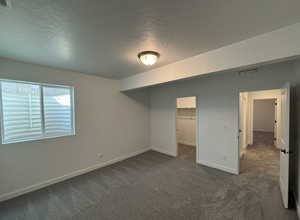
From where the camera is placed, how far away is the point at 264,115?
8648 millimetres

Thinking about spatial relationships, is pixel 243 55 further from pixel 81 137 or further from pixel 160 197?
pixel 81 137

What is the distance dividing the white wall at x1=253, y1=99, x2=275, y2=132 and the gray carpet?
656 cm

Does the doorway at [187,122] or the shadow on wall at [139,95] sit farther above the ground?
the shadow on wall at [139,95]

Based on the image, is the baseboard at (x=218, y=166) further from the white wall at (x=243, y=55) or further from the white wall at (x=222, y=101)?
the white wall at (x=243, y=55)

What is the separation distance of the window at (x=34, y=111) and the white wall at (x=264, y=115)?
10683mm

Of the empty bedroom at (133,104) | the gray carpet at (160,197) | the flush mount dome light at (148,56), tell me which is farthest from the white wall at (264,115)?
the flush mount dome light at (148,56)

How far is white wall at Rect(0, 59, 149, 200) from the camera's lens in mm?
2461

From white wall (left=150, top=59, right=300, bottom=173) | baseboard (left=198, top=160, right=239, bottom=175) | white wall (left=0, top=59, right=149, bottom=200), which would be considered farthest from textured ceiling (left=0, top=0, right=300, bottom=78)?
baseboard (left=198, top=160, right=239, bottom=175)

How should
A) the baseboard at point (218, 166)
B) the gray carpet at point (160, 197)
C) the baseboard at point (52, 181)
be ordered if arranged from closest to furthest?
1. the gray carpet at point (160, 197)
2. the baseboard at point (52, 181)
3. the baseboard at point (218, 166)

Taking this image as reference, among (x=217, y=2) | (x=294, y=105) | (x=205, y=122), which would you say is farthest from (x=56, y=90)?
(x=294, y=105)

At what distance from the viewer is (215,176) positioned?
301 centimetres

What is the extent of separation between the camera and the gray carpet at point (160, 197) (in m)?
1.98

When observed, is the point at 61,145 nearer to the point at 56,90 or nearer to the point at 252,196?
the point at 56,90

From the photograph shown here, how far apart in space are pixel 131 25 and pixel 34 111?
2.71m
